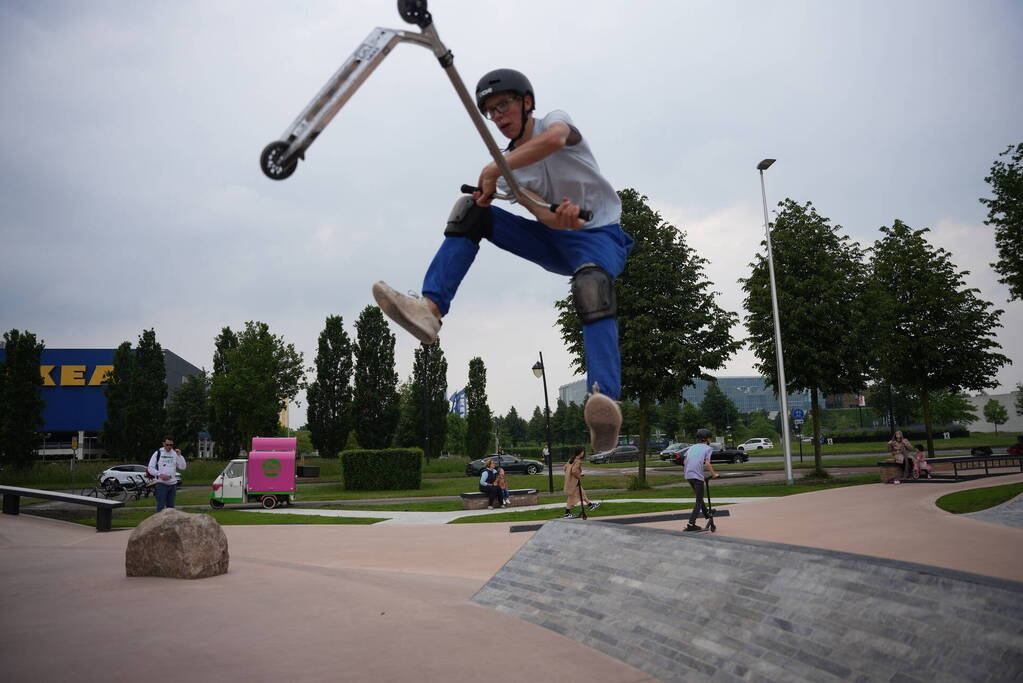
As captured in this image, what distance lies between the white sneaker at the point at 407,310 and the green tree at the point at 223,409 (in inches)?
1676

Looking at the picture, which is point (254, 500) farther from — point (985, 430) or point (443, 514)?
point (985, 430)

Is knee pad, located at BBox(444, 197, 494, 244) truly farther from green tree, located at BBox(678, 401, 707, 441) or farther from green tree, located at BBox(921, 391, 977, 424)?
green tree, located at BBox(678, 401, 707, 441)

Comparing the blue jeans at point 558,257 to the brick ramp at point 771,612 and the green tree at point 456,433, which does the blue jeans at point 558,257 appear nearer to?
the brick ramp at point 771,612

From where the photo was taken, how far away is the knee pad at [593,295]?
491cm

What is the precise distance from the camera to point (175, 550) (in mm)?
7598

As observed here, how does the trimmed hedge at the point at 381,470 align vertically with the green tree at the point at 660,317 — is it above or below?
below

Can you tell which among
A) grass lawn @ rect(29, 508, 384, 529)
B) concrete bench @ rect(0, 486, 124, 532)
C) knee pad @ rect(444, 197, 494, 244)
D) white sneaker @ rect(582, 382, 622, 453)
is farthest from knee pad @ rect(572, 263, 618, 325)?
concrete bench @ rect(0, 486, 124, 532)

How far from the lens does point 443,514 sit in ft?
61.0

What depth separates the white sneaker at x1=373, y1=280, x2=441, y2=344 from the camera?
4602mm

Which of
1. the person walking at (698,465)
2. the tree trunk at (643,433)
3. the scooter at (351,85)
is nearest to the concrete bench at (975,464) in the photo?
the tree trunk at (643,433)

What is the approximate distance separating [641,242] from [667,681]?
1734cm

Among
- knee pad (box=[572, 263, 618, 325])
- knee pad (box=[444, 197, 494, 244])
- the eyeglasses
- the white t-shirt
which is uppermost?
the eyeglasses

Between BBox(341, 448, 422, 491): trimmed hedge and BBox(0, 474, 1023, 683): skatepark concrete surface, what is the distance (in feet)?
62.3

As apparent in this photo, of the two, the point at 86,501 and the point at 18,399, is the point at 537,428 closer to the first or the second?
the point at 18,399
